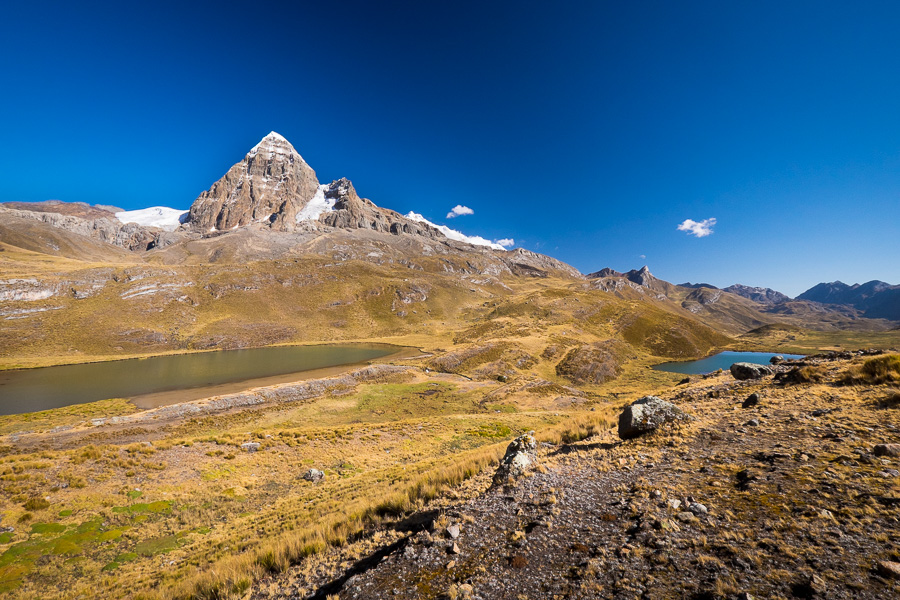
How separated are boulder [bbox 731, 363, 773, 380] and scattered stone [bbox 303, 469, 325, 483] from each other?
31.6 m

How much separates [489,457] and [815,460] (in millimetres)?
10731

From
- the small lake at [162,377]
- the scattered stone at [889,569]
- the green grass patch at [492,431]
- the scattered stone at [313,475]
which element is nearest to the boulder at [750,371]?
the green grass patch at [492,431]

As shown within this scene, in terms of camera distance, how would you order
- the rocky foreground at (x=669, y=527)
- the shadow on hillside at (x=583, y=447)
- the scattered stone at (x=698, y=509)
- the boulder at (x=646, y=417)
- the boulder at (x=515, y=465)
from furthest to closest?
1. the boulder at (x=646, y=417)
2. the shadow on hillside at (x=583, y=447)
3. the boulder at (x=515, y=465)
4. the scattered stone at (x=698, y=509)
5. the rocky foreground at (x=669, y=527)

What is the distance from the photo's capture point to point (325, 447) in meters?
26.4

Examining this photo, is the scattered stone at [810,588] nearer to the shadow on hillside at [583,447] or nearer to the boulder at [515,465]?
the boulder at [515,465]

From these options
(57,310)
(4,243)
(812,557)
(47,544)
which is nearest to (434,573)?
(812,557)

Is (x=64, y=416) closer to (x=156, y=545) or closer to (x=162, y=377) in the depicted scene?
(x=162, y=377)

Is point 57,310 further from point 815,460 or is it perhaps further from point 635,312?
point 635,312

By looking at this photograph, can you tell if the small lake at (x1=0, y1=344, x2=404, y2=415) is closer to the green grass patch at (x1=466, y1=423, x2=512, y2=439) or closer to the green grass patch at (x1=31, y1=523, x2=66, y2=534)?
the green grass patch at (x1=31, y1=523, x2=66, y2=534)

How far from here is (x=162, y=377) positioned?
59.7 metres

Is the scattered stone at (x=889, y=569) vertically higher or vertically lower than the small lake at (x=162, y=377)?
higher

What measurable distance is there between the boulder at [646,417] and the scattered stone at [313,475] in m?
19.0

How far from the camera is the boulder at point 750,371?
22.9 m

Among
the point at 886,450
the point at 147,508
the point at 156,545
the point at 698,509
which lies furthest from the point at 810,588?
the point at 147,508
